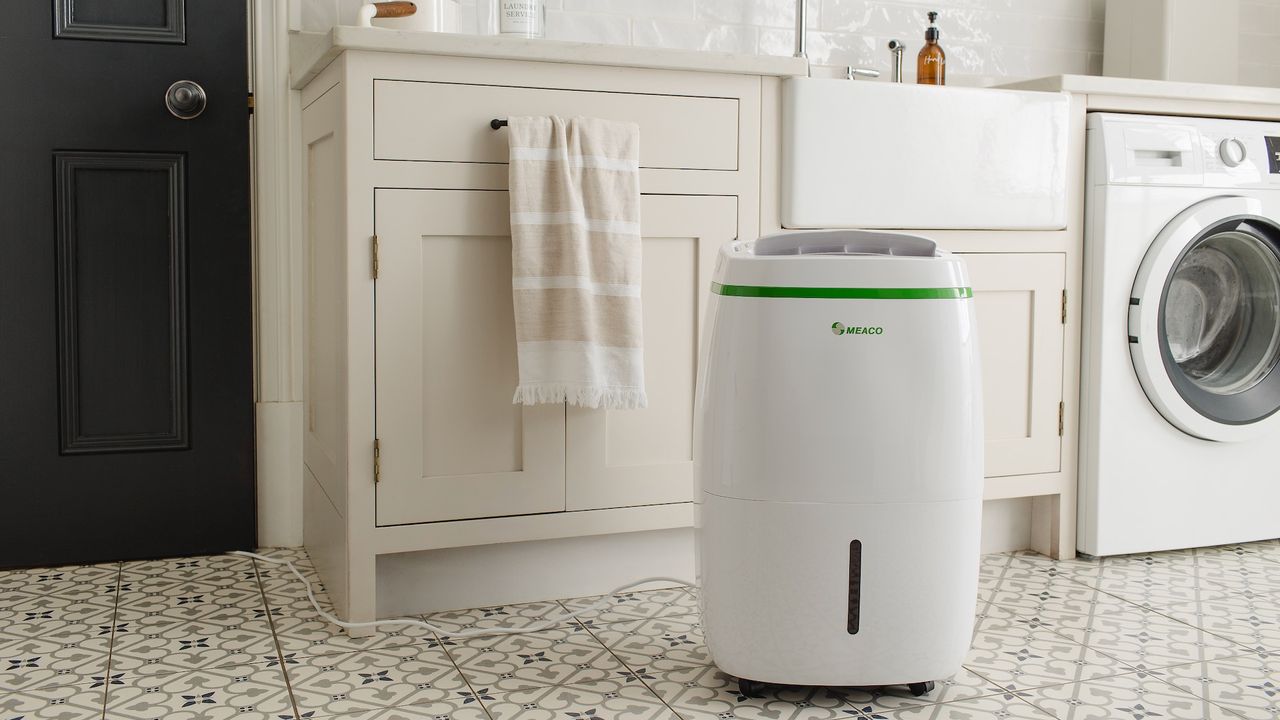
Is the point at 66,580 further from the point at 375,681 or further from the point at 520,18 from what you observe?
the point at 520,18

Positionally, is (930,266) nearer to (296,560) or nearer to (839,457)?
(839,457)

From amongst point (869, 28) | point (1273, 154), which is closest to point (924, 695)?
point (1273, 154)

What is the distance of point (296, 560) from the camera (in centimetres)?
220

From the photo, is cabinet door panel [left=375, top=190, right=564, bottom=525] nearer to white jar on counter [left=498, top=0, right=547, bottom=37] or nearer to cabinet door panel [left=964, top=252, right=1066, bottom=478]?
white jar on counter [left=498, top=0, right=547, bottom=37]

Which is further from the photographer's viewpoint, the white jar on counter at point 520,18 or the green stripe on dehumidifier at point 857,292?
the white jar on counter at point 520,18

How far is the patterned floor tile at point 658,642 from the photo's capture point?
1.65 m

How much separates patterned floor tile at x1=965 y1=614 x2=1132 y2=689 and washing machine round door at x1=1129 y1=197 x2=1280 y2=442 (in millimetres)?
672

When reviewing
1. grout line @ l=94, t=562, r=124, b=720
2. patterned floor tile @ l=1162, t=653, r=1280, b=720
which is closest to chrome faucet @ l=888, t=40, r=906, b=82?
patterned floor tile @ l=1162, t=653, r=1280, b=720

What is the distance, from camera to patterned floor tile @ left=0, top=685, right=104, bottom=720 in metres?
1.44

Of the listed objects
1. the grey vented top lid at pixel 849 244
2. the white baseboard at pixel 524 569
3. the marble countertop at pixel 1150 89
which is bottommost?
the white baseboard at pixel 524 569

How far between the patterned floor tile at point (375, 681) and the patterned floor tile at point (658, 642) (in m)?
0.26

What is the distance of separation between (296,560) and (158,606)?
0.33m

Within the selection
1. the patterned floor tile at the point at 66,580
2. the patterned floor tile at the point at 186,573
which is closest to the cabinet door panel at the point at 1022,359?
the patterned floor tile at the point at 186,573

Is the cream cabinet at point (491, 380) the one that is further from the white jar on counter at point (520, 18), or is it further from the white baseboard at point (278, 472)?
the white baseboard at point (278, 472)
